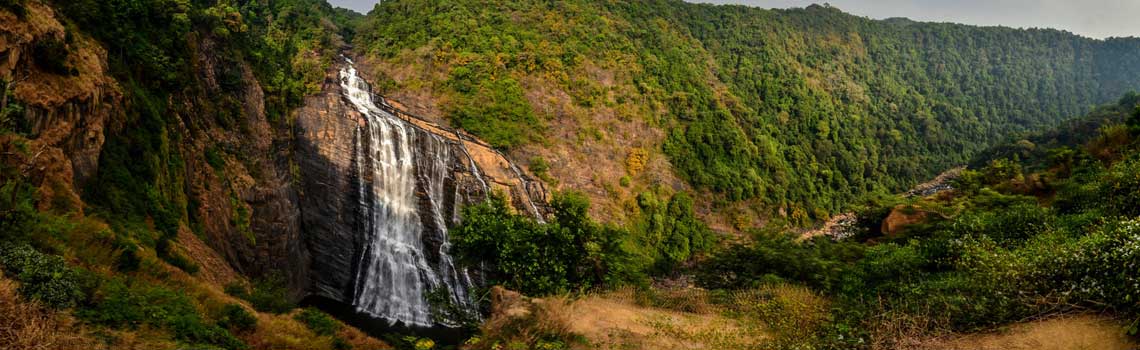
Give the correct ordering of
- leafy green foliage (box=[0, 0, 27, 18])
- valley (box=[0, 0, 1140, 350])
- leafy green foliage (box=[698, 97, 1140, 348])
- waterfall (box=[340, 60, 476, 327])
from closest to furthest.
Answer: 1. leafy green foliage (box=[698, 97, 1140, 348])
2. valley (box=[0, 0, 1140, 350])
3. leafy green foliage (box=[0, 0, 27, 18])
4. waterfall (box=[340, 60, 476, 327])

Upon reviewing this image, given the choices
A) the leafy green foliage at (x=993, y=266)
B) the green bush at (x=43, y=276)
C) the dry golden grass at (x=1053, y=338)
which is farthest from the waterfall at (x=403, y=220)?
the dry golden grass at (x=1053, y=338)

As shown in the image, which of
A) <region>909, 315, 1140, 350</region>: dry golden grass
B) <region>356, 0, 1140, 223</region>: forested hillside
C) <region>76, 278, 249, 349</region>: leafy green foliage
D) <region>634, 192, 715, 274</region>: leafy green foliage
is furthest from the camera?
<region>356, 0, 1140, 223</region>: forested hillside

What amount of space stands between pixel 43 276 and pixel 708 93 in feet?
156

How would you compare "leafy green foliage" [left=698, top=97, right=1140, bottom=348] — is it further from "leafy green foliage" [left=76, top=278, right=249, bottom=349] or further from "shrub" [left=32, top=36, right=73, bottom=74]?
"shrub" [left=32, top=36, right=73, bottom=74]

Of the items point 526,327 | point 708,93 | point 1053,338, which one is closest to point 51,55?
point 526,327

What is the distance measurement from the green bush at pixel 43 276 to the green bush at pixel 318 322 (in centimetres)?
533

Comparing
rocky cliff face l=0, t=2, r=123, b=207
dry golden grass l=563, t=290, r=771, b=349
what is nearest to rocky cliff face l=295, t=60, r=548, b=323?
rocky cliff face l=0, t=2, r=123, b=207

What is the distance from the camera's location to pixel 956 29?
107 m

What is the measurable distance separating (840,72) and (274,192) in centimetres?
7446

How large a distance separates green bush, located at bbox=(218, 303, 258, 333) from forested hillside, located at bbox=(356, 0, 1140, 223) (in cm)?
2269

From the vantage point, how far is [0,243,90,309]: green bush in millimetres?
5719

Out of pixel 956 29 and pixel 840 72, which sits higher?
pixel 956 29

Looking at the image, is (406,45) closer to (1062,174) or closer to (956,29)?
(1062,174)

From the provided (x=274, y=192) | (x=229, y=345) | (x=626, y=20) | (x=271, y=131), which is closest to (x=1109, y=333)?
(x=229, y=345)
